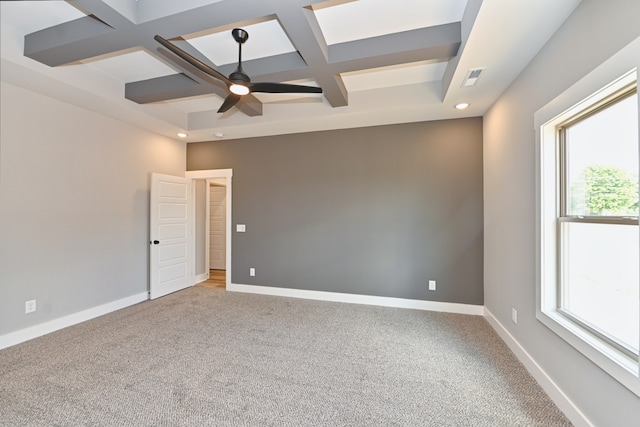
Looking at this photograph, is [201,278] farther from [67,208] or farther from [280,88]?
[280,88]

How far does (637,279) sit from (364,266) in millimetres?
2851

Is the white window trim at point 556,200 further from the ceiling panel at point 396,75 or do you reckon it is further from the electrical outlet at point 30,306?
the electrical outlet at point 30,306

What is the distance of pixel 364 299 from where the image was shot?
13.3 ft

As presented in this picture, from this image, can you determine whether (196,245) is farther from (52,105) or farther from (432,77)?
(432,77)

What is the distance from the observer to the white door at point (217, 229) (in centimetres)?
664

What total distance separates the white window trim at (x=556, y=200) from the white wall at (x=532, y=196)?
0.23 ft

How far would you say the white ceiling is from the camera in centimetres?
191

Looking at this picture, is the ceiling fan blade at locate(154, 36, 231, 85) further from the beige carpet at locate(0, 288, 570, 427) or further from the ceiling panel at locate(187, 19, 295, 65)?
the beige carpet at locate(0, 288, 570, 427)

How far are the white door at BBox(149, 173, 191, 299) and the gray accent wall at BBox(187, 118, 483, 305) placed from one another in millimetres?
787

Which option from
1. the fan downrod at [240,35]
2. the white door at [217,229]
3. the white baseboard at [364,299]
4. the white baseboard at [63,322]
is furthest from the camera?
the white door at [217,229]

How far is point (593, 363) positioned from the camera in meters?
1.56

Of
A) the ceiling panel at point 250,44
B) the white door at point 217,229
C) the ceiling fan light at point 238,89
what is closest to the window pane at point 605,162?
the ceiling panel at point 250,44

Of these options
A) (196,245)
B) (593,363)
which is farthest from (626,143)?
(196,245)

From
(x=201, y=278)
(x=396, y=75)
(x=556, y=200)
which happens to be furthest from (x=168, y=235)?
(x=556, y=200)
